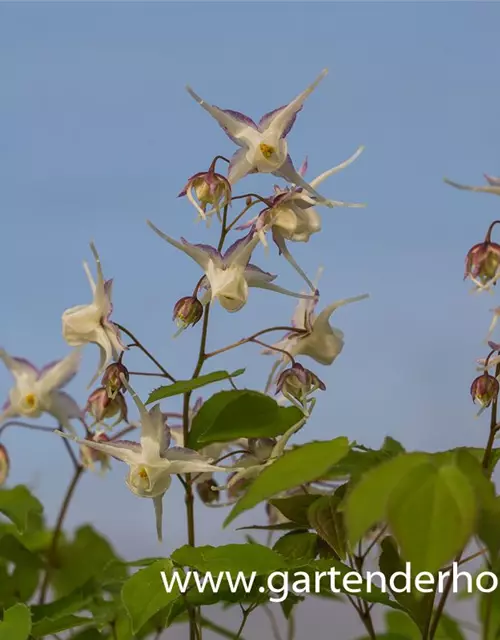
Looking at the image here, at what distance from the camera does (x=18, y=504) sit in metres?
1.34

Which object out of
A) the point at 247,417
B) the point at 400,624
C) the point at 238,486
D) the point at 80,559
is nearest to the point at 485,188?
the point at 247,417

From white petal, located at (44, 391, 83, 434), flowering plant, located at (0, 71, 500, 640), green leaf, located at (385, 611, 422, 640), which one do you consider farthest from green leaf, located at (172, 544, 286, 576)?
green leaf, located at (385, 611, 422, 640)

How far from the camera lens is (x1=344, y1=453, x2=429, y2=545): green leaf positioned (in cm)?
55

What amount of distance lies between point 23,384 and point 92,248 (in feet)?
1.70

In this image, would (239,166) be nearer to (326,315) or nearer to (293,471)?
(326,315)

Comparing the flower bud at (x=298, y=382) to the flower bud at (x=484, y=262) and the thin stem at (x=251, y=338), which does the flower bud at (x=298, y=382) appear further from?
the flower bud at (x=484, y=262)

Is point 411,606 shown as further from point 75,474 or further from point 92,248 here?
point 75,474

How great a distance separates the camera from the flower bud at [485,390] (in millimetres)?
1015

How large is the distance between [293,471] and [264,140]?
1.57ft

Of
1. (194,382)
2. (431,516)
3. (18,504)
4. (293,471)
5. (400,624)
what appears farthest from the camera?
(400,624)

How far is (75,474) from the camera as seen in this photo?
1.49m

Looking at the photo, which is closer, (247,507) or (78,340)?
(247,507)

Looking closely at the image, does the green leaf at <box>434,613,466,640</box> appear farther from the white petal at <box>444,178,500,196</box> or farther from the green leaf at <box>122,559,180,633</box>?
the white petal at <box>444,178,500,196</box>

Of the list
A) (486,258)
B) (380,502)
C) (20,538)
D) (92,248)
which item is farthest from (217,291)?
(20,538)
